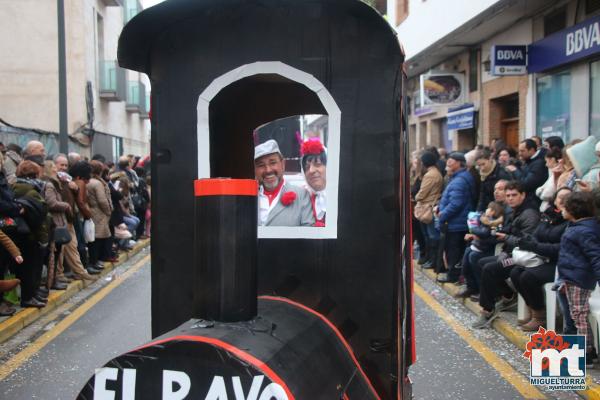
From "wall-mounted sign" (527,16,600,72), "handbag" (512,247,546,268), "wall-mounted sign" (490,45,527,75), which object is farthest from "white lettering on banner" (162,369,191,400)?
"wall-mounted sign" (490,45,527,75)

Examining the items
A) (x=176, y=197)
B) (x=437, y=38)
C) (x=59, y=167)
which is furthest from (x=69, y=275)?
(x=437, y=38)

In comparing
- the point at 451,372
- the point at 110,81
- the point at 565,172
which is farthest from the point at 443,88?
the point at 451,372

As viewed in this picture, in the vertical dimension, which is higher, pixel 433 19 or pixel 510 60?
pixel 433 19

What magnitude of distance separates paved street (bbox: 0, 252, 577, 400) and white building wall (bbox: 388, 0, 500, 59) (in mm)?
8397

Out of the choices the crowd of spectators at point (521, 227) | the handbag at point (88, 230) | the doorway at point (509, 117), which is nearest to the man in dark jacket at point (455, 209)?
the crowd of spectators at point (521, 227)

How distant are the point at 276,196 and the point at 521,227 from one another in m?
4.05

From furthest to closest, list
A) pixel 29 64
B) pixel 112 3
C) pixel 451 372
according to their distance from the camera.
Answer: pixel 112 3 → pixel 29 64 → pixel 451 372

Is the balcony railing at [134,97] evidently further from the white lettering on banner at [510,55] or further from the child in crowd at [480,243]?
the child in crowd at [480,243]

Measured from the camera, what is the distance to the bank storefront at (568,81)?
441 inches

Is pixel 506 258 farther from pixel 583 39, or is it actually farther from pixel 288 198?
pixel 583 39

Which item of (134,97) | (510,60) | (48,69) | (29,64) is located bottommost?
(510,60)

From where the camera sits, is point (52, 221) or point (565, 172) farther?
point (52, 221)

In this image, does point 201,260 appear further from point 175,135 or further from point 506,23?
point 506,23

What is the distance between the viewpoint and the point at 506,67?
1406 cm
